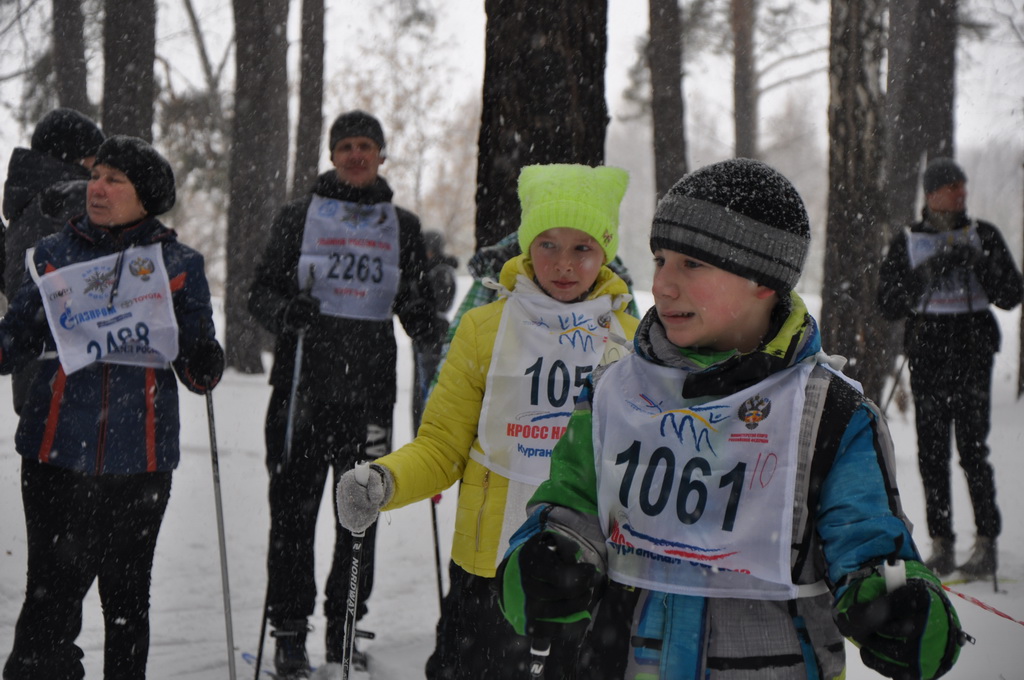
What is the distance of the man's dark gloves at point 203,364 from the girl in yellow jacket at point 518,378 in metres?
1.10

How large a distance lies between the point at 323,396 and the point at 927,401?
394cm

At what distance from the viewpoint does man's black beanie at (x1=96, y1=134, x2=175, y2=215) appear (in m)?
3.64

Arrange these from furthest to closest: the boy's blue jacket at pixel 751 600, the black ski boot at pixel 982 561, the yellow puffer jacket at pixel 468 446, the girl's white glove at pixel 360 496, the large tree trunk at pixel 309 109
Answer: the large tree trunk at pixel 309 109
the black ski boot at pixel 982 561
the yellow puffer jacket at pixel 468 446
the girl's white glove at pixel 360 496
the boy's blue jacket at pixel 751 600

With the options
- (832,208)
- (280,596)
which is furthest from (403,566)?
(832,208)

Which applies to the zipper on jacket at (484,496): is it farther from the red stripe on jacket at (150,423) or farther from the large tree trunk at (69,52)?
the large tree trunk at (69,52)

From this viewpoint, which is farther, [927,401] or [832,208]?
[832,208]

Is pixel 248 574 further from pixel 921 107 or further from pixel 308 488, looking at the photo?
pixel 921 107

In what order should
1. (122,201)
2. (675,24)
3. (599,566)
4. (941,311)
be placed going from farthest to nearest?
(675,24)
(941,311)
(122,201)
(599,566)

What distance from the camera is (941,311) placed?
6.31 m

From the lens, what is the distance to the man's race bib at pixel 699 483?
1846 millimetres

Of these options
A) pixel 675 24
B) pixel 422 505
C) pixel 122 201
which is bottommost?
pixel 422 505

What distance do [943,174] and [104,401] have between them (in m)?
5.24

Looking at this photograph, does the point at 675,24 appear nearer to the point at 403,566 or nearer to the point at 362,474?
the point at 403,566

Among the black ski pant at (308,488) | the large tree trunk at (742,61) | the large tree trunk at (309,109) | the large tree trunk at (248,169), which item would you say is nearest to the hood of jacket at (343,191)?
the black ski pant at (308,488)
